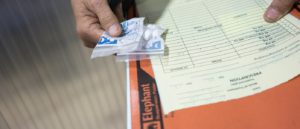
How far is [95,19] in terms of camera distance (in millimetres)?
662

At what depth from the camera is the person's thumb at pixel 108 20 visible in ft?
1.91

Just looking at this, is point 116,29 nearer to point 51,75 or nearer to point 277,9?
point 277,9

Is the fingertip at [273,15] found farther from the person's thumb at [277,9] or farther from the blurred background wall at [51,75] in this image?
the blurred background wall at [51,75]

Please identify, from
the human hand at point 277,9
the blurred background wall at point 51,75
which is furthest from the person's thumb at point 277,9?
the blurred background wall at point 51,75

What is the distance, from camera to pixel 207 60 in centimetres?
54

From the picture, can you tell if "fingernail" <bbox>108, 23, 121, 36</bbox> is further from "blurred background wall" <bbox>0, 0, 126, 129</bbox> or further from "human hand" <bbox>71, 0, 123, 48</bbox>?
"blurred background wall" <bbox>0, 0, 126, 129</bbox>

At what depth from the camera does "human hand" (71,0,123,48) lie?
603mm

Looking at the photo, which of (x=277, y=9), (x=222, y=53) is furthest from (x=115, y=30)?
(x=277, y=9)

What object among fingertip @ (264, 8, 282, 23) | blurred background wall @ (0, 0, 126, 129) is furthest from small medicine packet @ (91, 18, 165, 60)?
blurred background wall @ (0, 0, 126, 129)

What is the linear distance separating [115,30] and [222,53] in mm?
181

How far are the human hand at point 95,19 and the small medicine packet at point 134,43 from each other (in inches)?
0.7

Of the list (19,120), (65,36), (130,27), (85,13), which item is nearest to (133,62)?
(130,27)

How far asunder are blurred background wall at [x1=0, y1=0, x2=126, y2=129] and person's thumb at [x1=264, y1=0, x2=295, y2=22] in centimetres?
67

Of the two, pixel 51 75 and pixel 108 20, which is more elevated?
pixel 108 20
